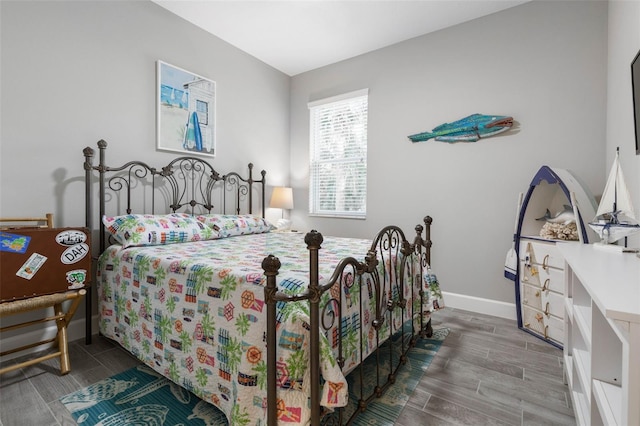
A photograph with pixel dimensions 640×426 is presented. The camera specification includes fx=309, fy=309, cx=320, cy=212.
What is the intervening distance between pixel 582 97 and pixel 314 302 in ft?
9.15

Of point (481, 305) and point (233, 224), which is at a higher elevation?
point (233, 224)

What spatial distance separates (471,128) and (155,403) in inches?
123

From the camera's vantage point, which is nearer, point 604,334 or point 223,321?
point 604,334

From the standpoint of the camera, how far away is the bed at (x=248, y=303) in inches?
43.3

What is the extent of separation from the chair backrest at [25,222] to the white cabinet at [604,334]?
9.18 feet

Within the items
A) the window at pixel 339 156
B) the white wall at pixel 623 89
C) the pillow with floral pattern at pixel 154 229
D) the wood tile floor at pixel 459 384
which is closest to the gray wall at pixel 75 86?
the pillow with floral pattern at pixel 154 229

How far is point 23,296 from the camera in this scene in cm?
171

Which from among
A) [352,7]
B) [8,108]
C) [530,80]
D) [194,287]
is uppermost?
[352,7]

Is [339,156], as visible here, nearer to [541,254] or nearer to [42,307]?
[541,254]

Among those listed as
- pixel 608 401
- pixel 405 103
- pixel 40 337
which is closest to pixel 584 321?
pixel 608 401

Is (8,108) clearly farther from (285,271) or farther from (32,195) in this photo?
(285,271)

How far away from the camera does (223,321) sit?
53.1 inches

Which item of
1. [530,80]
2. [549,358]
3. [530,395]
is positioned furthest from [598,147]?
[530,395]

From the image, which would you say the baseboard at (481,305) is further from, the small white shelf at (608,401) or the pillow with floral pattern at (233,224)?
the pillow with floral pattern at (233,224)
